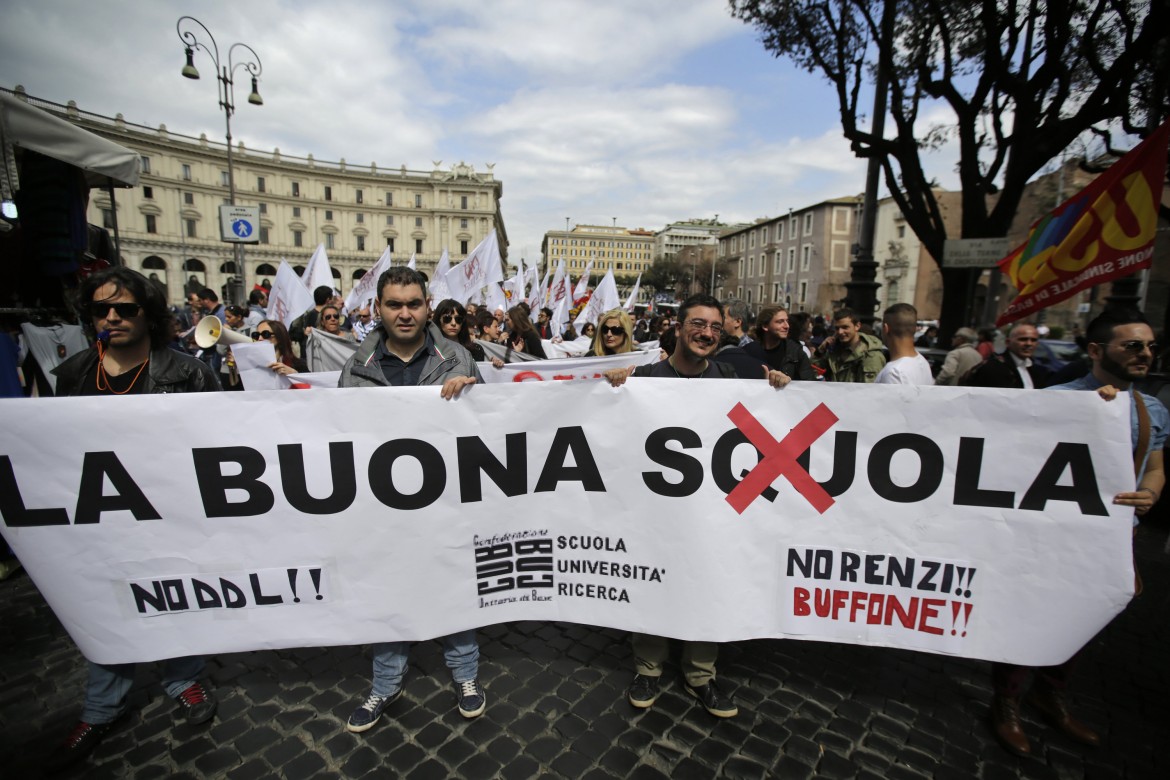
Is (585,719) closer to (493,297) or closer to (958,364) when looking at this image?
(958,364)

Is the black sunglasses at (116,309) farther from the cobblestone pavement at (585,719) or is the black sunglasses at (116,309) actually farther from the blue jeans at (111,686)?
the cobblestone pavement at (585,719)

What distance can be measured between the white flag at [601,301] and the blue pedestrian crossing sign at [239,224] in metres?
7.89

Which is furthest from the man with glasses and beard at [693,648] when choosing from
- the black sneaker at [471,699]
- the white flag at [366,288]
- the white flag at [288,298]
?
the white flag at [366,288]

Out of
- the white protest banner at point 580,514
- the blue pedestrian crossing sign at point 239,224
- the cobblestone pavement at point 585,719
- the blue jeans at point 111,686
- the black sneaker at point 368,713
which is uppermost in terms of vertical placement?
the blue pedestrian crossing sign at point 239,224

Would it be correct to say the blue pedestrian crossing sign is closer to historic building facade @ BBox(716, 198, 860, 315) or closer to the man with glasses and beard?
the man with glasses and beard

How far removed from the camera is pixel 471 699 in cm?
254

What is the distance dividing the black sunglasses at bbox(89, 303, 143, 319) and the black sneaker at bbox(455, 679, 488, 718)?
7.02 ft

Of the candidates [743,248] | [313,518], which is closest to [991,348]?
[313,518]

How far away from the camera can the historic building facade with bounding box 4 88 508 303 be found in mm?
64500

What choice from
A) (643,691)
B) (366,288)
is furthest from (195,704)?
(366,288)

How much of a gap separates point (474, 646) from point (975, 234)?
Result: 1348 centimetres

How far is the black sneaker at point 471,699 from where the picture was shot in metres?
2.51

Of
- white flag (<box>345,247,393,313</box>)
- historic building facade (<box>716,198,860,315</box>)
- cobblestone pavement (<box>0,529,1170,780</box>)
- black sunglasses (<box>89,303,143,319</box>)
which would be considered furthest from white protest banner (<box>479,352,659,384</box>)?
historic building facade (<box>716,198,860,315</box>)

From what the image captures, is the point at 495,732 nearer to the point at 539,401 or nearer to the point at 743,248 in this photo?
the point at 539,401
